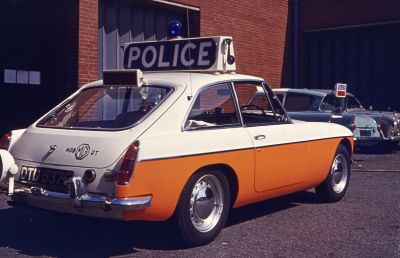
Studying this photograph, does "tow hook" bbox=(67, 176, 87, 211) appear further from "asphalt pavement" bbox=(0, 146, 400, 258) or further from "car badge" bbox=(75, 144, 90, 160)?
"asphalt pavement" bbox=(0, 146, 400, 258)

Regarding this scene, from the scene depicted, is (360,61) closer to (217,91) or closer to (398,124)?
(398,124)

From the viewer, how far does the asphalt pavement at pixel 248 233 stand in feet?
16.0

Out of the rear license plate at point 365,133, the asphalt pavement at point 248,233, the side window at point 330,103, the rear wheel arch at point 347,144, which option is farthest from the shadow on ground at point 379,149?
the asphalt pavement at point 248,233

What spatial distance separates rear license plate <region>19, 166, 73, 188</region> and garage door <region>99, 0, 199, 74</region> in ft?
20.6

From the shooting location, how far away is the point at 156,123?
15.9ft

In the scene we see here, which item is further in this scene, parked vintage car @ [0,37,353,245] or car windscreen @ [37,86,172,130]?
car windscreen @ [37,86,172,130]

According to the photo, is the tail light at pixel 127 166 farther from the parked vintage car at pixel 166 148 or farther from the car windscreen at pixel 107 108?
the car windscreen at pixel 107 108

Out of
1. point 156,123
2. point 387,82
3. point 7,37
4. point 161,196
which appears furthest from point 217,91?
point 387,82

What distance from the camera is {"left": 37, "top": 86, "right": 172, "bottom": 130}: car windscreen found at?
5105 millimetres

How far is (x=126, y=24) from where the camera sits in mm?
11523

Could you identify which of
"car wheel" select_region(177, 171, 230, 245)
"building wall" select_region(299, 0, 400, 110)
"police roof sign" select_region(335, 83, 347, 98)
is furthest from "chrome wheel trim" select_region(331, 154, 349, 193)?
"building wall" select_region(299, 0, 400, 110)

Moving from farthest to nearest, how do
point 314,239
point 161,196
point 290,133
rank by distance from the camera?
point 290,133
point 314,239
point 161,196

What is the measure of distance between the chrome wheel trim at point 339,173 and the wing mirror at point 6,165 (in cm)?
371

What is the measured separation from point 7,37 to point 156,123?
6.59m
